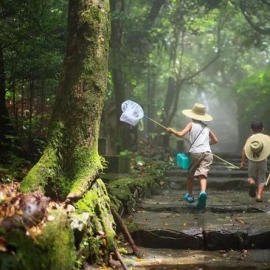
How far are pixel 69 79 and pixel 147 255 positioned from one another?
2779 mm

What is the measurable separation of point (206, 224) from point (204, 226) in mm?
187

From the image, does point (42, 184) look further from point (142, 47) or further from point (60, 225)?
point (142, 47)

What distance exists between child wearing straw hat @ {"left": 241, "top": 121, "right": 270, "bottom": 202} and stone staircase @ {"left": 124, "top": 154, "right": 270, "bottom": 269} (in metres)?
0.45

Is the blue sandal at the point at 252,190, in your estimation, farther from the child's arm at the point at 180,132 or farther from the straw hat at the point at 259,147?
the child's arm at the point at 180,132

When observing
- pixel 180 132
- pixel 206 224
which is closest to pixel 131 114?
pixel 180 132

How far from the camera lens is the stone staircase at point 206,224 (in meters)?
6.08

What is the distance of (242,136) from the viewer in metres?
21.5

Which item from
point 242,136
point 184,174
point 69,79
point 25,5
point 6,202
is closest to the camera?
point 6,202

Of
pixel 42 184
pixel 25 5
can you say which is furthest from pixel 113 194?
pixel 25 5

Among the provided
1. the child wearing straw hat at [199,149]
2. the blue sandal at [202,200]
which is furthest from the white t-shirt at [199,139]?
the blue sandal at [202,200]

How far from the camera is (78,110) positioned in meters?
5.51

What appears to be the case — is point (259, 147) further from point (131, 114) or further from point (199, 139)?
point (131, 114)

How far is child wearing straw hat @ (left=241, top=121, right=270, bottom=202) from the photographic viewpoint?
8602mm

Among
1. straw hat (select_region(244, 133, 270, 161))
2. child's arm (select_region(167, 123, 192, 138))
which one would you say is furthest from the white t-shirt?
straw hat (select_region(244, 133, 270, 161))
